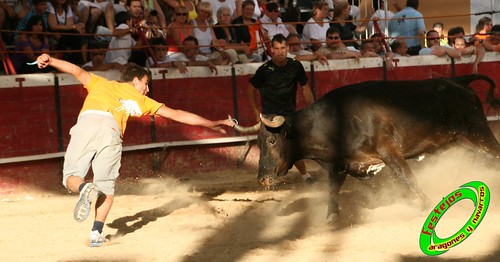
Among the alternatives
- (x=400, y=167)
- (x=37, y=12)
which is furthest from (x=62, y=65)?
(x=37, y=12)

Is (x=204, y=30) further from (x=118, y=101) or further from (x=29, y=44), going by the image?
(x=118, y=101)

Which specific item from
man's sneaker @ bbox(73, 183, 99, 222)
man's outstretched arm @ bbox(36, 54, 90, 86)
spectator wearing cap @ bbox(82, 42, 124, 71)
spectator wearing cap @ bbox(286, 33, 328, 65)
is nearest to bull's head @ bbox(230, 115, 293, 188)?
man's outstretched arm @ bbox(36, 54, 90, 86)

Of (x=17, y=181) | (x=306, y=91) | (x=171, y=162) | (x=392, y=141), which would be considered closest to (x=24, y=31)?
(x=17, y=181)

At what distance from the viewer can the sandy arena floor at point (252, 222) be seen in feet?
23.7

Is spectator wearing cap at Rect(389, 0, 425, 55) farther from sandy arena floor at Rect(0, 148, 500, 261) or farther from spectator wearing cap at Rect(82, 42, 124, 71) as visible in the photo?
spectator wearing cap at Rect(82, 42, 124, 71)

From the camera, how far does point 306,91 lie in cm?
982

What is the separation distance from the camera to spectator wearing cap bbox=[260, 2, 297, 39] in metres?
13.0

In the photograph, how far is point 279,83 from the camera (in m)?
9.95

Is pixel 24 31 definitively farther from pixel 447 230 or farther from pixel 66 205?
pixel 447 230

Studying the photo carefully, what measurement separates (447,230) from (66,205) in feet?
13.9

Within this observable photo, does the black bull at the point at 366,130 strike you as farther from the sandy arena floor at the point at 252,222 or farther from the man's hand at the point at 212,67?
the man's hand at the point at 212,67

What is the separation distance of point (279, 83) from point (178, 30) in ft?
8.68

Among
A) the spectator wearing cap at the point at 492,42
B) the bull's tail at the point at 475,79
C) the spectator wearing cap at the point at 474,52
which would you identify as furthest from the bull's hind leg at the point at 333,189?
the spectator wearing cap at the point at 492,42

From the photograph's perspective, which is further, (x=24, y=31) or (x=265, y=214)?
(x=24, y=31)
